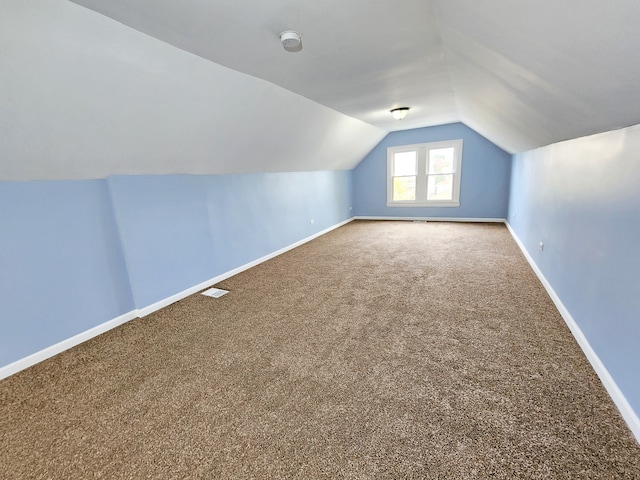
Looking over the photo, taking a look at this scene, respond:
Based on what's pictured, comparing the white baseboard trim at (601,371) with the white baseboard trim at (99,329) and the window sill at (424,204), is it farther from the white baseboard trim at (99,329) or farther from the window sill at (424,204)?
the window sill at (424,204)

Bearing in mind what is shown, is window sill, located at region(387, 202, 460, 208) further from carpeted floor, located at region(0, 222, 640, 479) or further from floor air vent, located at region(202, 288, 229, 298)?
floor air vent, located at region(202, 288, 229, 298)

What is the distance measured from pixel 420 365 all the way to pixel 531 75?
186 centimetres

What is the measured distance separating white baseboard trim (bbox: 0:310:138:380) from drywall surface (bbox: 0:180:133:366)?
36 mm

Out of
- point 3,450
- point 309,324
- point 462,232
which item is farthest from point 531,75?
point 462,232

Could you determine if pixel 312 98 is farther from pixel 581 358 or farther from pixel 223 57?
pixel 581 358

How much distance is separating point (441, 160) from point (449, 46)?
4928 millimetres

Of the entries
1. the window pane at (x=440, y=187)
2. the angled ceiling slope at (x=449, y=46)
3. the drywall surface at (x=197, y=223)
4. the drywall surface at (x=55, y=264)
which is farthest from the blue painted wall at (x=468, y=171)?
the drywall surface at (x=55, y=264)

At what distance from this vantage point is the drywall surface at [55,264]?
2061 millimetres

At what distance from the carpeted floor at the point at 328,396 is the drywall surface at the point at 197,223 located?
0.47 m

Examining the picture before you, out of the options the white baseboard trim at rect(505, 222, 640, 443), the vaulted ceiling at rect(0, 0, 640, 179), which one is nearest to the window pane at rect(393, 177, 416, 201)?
the vaulted ceiling at rect(0, 0, 640, 179)

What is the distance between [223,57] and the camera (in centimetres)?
204

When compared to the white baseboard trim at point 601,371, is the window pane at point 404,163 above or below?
above

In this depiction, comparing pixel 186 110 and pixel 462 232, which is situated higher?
pixel 186 110

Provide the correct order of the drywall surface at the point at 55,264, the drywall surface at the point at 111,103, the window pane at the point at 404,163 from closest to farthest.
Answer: the drywall surface at the point at 111,103 < the drywall surface at the point at 55,264 < the window pane at the point at 404,163
